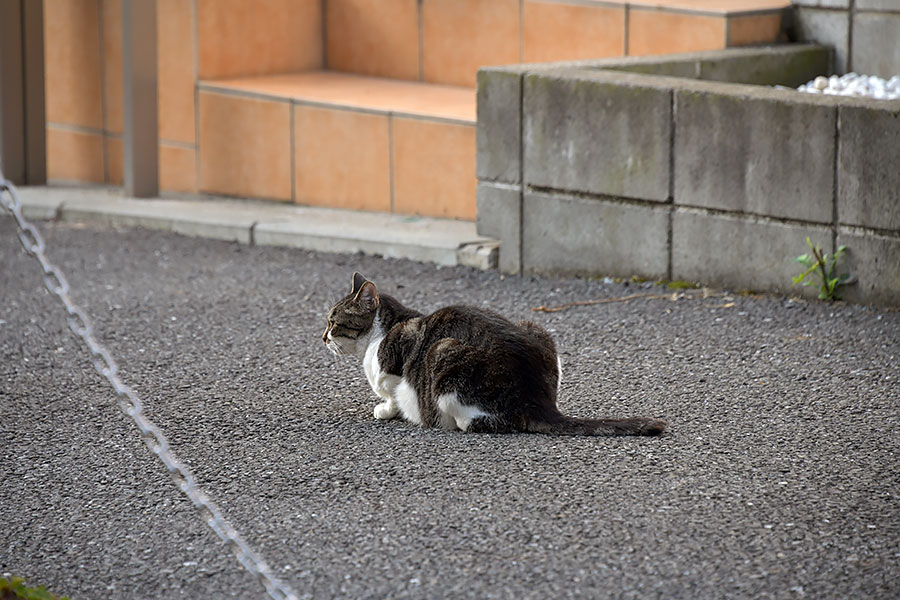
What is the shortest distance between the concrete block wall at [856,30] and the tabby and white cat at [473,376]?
438 centimetres

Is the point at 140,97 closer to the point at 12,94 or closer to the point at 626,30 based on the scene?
the point at 12,94

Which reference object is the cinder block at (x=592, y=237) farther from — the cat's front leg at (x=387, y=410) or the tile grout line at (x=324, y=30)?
the tile grout line at (x=324, y=30)

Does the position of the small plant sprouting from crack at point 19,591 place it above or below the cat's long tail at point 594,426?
below

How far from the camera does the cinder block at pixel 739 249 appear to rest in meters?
6.60

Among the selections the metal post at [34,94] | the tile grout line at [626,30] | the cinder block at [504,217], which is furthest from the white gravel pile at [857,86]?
the metal post at [34,94]

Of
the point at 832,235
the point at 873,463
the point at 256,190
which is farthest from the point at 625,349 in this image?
the point at 256,190

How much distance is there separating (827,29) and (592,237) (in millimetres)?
2532

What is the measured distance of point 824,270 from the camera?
21.2ft

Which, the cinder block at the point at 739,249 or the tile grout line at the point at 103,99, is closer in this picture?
the cinder block at the point at 739,249

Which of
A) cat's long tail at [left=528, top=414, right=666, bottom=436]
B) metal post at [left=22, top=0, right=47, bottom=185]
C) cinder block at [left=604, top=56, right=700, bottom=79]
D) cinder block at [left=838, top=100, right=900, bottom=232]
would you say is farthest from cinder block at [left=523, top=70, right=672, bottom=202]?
metal post at [left=22, top=0, right=47, bottom=185]

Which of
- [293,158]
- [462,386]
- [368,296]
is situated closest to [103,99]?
[293,158]

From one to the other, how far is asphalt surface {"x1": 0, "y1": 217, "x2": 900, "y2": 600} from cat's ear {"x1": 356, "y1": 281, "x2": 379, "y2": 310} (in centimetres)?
43

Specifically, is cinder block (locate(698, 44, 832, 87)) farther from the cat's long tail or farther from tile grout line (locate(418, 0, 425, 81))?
the cat's long tail

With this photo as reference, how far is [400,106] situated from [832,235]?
353 cm
